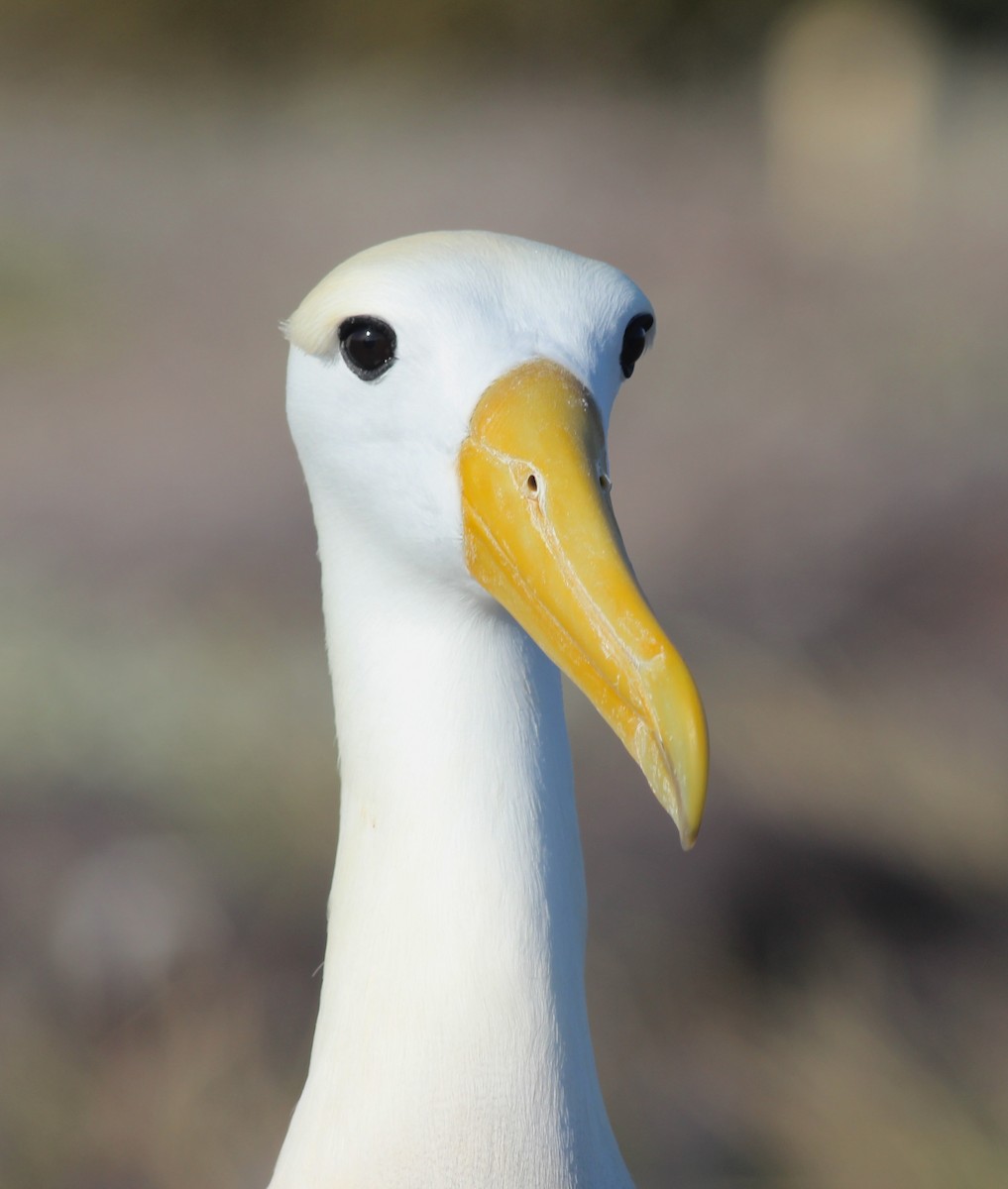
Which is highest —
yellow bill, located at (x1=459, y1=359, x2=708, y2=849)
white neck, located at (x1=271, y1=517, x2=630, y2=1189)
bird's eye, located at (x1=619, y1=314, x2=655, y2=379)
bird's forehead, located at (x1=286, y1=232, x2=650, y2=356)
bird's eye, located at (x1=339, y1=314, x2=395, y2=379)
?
bird's forehead, located at (x1=286, y1=232, x2=650, y2=356)

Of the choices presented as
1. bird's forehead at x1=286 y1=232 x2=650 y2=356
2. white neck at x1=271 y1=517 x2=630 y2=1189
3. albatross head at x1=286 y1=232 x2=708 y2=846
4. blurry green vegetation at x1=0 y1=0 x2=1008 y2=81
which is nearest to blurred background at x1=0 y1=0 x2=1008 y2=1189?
blurry green vegetation at x1=0 y1=0 x2=1008 y2=81

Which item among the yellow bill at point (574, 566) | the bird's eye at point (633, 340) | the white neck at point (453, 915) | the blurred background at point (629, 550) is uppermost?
the bird's eye at point (633, 340)

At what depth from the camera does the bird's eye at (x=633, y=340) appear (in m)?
1.51

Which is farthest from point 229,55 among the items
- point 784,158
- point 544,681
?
point 544,681

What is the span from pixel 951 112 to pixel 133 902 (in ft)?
28.1

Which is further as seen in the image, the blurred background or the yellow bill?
the blurred background

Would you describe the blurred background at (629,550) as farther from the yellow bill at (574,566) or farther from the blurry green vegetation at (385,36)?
the yellow bill at (574,566)

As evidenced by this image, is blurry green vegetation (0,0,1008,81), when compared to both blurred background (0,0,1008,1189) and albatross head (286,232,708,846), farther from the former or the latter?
albatross head (286,232,708,846)

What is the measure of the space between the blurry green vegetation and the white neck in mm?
10810

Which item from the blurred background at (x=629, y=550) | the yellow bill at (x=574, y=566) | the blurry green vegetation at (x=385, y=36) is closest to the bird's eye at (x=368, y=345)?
the yellow bill at (x=574, y=566)

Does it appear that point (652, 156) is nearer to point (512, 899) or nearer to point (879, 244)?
point (879, 244)

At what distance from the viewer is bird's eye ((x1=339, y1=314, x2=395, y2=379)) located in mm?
1406

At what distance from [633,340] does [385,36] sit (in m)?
11.2

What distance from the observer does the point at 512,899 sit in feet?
4.67
